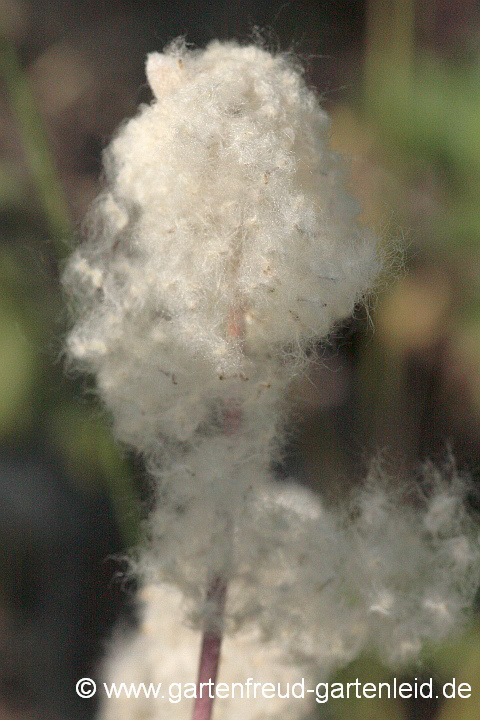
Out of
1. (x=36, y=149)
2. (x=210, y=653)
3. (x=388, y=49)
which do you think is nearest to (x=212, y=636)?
(x=210, y=653)

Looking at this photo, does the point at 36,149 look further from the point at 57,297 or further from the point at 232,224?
the point at 232,224

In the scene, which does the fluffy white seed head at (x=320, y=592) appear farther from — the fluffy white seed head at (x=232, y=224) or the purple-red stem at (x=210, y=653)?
the fluffy white seed head at (x=232, y=224)

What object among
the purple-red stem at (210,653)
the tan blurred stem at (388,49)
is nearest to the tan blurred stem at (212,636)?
the purple-red stem at (210,653)

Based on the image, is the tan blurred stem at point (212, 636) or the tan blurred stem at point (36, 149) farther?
the tan blurred stem at point (36, 149)

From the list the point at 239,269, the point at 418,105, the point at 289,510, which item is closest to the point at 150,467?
the point at 289,510

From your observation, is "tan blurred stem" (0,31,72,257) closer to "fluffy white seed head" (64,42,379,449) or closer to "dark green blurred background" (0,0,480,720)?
"dark green blurred background" (0,0,480,720)

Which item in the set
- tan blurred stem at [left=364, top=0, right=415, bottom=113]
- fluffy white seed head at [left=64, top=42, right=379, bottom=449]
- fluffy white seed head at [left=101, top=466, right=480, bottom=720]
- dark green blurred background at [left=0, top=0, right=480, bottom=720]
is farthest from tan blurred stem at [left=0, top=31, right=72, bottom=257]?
tan blurred stem at [left=364, top=0, right=415, bottom=113]

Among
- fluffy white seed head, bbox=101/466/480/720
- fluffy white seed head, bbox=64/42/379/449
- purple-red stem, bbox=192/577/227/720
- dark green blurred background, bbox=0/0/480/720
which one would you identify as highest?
dark green blurred background, bbox=0/0/480/720
